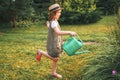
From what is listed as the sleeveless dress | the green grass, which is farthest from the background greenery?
the sleeveless dress

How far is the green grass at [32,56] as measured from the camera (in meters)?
7.17

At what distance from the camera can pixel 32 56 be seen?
8617mm

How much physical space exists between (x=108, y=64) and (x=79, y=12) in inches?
298

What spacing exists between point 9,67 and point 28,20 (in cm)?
668

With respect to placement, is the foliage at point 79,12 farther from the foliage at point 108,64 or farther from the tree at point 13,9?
the foliage at point 108,64

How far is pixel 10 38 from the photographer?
10.9m

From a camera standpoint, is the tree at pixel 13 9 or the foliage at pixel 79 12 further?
the foliage at pixel 79 12

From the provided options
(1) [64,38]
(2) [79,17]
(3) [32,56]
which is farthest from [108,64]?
(2) [79,17]

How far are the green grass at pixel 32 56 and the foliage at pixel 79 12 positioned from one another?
3.19ft

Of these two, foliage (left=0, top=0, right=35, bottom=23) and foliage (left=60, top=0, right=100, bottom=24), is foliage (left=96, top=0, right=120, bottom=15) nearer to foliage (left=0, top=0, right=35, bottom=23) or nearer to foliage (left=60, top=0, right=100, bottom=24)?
foliage (left=60, top=0, right=100, bottom=24)

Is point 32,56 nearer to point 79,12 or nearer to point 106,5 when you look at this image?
point 79,12

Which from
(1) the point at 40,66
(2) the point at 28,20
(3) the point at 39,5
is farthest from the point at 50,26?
(3) the point at 39,5

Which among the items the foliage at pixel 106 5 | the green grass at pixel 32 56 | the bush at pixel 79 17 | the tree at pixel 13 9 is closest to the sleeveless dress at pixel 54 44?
the green grass at pixel 32 56

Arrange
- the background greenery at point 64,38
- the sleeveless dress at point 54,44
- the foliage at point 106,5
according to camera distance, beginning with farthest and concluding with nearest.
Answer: the foliage at point 106,5 → the sleeveless dress at point 54,44 → the background greenery at point 64,38
